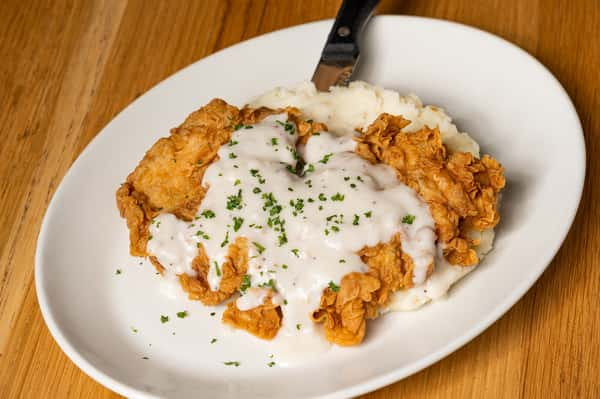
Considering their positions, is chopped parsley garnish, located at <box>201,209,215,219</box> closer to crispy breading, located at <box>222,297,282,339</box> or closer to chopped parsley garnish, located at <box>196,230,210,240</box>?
chopped parsley garnish, located at <box>196,230,210,240</box>

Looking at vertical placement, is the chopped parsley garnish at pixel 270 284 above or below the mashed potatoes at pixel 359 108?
below

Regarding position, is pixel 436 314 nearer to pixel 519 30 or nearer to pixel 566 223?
pixel 566 223

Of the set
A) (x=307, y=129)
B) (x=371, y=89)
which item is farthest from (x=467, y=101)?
(x=307, y=129)

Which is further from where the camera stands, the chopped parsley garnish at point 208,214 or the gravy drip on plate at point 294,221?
the chopped parsley garnish at point 208,214

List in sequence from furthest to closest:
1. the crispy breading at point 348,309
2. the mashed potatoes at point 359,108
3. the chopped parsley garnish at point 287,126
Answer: the mashed potatoes at point 359,108, the chopped parsley garnish at point 287,126, the crispy breading at point 348,309

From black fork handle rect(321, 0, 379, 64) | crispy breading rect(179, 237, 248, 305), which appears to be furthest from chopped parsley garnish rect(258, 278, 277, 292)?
black fork handle rect(321, 0, 379, 64)

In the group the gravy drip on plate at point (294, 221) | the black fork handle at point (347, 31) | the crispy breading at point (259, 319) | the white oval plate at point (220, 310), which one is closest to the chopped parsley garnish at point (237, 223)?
the gravy drip on plate at point (294, 221)

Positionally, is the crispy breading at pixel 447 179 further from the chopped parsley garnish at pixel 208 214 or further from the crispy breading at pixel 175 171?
the chopped parsley garnish at pixel 208 214
